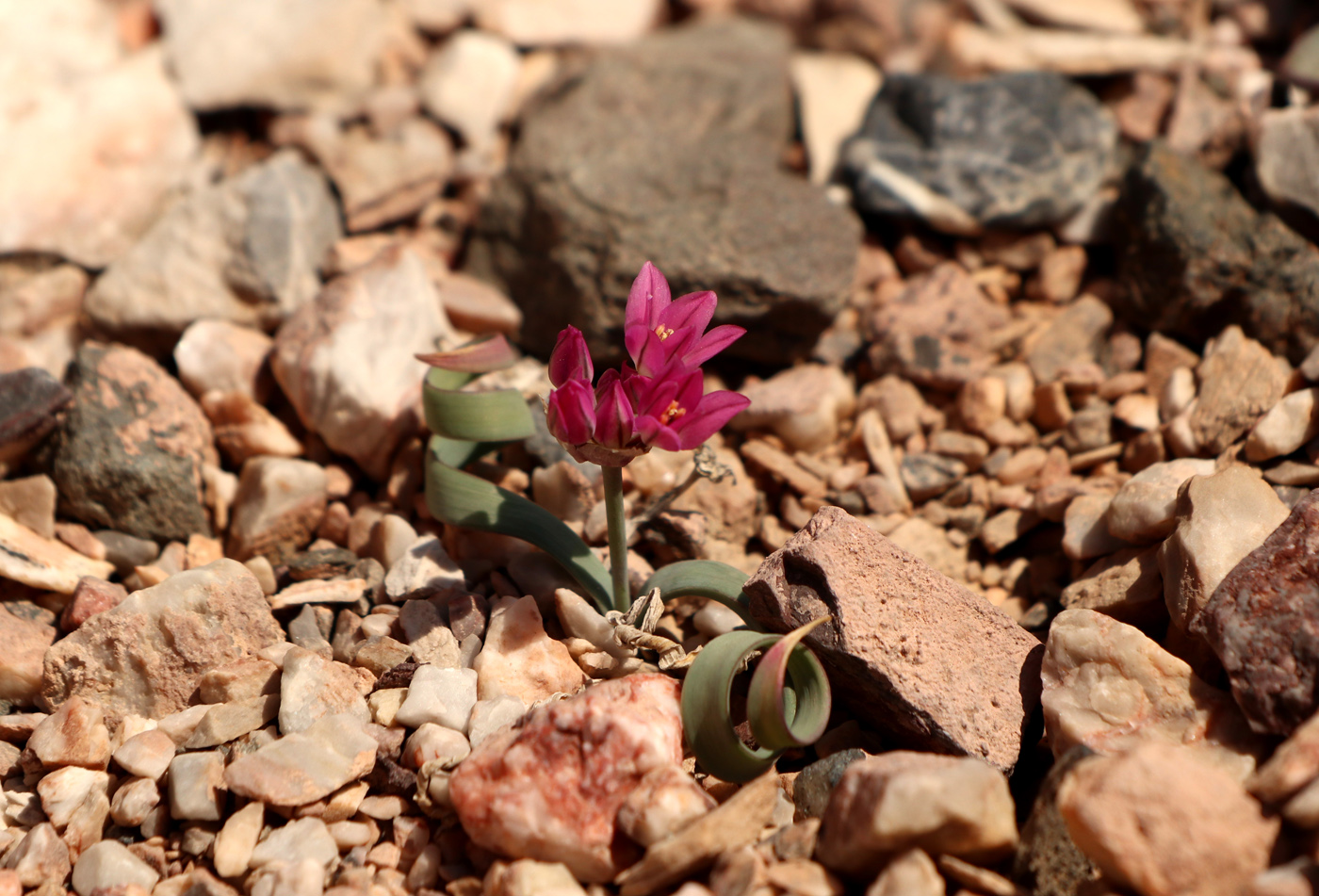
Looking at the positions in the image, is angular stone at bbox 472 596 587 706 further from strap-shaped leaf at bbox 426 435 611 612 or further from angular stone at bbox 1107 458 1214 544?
angular stone at bbox 1107 458 1214 544

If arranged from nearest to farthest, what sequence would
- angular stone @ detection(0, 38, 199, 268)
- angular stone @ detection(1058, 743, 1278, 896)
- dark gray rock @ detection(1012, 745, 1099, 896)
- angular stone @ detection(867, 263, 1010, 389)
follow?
angular stone @ detection(1058, 743, 1278, 896) < dark gray rock @ detection(1012, 745, 1099, 896) < angular stone @ detection(867, 263, 1010, 389) < angular stone @ detection(0, 38, 199, 268)

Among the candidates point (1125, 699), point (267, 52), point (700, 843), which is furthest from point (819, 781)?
point (267, 52)

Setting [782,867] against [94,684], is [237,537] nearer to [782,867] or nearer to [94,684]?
[94,684]

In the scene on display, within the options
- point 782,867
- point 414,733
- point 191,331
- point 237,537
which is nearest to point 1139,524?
point 782,867

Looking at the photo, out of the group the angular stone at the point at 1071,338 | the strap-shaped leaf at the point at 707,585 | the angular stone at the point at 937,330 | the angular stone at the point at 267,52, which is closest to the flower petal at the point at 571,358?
the strap-shaped leaf at the point at 707,585

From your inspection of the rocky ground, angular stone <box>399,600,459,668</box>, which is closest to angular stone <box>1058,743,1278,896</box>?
the rocky ground
